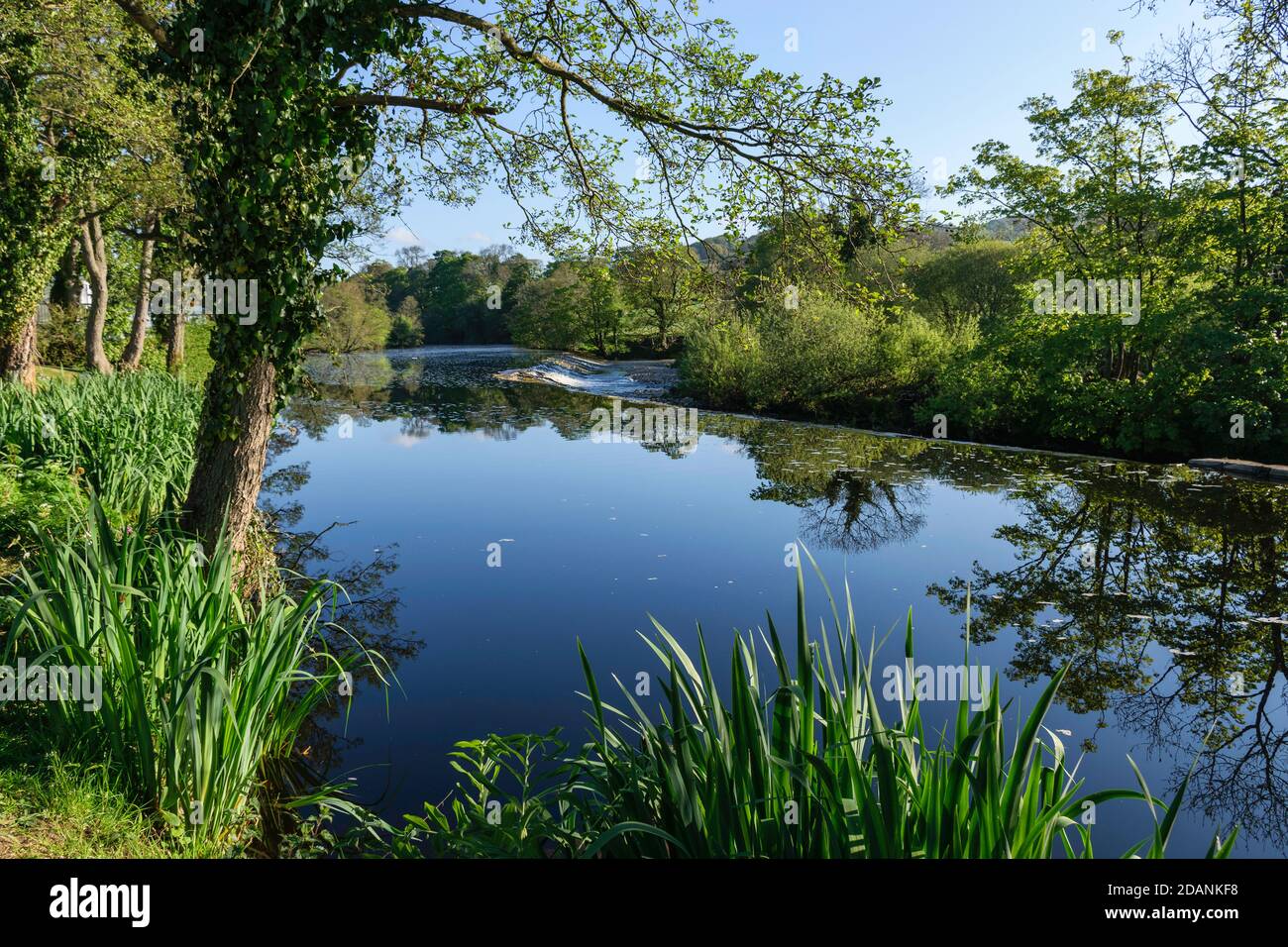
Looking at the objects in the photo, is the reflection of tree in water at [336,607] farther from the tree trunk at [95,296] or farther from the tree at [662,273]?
the tree trunk at [95,296]

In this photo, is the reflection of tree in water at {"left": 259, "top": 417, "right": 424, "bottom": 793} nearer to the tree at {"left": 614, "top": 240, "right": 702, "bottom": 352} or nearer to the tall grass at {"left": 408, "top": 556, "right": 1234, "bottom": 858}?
the tall grass at {"left": 408, "top": 556, "right": 1234, "bottom": 858}

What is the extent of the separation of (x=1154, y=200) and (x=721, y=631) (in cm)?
1329

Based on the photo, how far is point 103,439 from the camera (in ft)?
22.5

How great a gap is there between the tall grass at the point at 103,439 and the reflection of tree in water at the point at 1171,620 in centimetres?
715

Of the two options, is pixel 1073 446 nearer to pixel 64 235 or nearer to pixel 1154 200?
pixel 1154 200

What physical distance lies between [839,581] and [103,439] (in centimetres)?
703

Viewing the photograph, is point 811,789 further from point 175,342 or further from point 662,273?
point 175,342

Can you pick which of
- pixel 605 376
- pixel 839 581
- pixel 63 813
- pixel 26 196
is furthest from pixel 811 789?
pixel 605 376

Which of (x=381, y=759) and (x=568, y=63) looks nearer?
(x=381, y=759)

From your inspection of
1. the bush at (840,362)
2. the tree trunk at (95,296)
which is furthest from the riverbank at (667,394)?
the tree trunk at (95,296)

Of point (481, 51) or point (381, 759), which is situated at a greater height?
point (481, 51)

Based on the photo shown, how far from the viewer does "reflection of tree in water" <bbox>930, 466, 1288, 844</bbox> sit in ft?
13.4

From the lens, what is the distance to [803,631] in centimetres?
217
